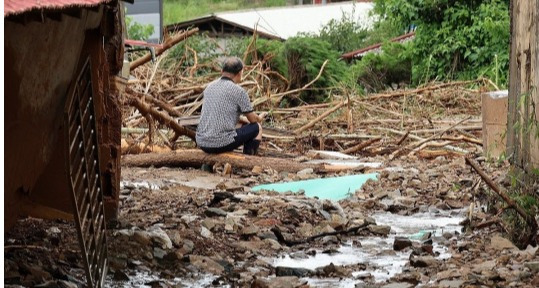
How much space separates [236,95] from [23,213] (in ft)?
20.5

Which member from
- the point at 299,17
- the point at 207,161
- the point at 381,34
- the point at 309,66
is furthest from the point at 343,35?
the point at 207,161

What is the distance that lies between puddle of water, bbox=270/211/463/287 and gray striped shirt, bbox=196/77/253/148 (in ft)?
12.0

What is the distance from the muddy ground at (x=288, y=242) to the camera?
547 centimetres

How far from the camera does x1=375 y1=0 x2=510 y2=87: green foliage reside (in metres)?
23.4

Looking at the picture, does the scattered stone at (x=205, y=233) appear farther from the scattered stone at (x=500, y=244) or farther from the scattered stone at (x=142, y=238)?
the scattered stone at (x=500, y=244)

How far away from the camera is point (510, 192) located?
623cm

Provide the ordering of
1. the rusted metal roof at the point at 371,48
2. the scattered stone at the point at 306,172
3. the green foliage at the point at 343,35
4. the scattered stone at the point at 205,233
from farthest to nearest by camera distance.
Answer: the green foliage at the point at 343,35, the rusted metal roof at the point at 371,48, the scattered stone at the point at 306,172, the scattered stone at the point at 205,233

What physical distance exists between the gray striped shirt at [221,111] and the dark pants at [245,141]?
0.06 m

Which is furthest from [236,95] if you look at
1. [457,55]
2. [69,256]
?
[457,55]

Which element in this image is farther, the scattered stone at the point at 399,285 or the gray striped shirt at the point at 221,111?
the gray striped shirt at the point at 221,111

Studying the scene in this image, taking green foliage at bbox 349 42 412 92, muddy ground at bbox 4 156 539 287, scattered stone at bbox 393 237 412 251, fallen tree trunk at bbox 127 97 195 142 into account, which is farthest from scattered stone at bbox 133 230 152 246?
green foliage at bbox 349 42 412 92

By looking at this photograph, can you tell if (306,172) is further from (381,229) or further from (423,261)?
(423,261)

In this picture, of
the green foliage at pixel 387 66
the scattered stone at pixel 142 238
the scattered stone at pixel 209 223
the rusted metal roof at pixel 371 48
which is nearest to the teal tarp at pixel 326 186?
the scattered stone at pixel 209 223

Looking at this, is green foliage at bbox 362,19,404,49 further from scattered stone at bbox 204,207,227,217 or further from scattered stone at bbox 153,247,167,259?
scattered stone at bbox 153,247,167,259
